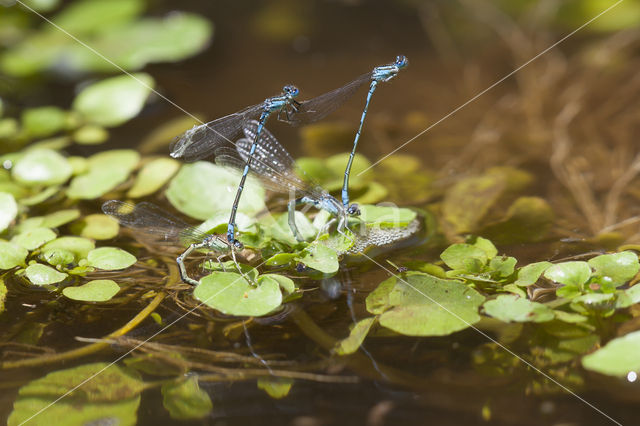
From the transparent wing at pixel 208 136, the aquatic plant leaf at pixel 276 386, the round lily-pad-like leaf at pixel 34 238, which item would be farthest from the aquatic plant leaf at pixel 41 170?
the aquatic plant leaf at pixel 276 386

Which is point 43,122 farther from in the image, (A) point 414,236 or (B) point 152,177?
(A) point 414,236

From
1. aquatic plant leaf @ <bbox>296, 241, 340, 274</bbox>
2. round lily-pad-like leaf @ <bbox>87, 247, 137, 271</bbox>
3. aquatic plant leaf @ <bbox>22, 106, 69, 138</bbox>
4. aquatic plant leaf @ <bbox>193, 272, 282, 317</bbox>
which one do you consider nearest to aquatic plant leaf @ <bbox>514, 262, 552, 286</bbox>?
aquatic plant leaf @ <bbox>296, 241, 340, 274</bbox>

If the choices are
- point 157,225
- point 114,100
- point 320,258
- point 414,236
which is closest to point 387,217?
point 414,236

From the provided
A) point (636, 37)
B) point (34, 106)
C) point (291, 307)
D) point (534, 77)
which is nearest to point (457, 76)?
point (534, 77)

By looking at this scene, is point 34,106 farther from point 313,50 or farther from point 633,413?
point 633,413

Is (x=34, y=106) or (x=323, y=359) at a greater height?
(x=34, y=106)

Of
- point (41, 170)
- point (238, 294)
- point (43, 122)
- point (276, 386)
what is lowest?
point (276, 386)
